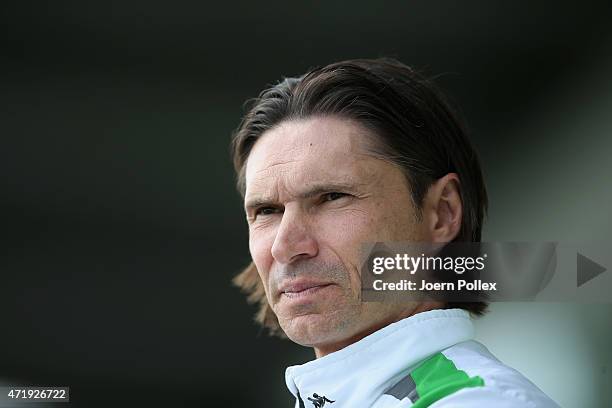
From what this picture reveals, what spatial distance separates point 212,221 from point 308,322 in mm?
1721

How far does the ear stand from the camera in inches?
57.9

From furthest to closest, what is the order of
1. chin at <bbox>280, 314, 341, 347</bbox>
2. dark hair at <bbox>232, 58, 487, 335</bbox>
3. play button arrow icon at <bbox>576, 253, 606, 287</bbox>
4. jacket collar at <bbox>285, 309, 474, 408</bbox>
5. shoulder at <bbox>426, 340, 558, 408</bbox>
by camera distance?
1. play button arrow icon at <bbox>576, 253, 606, 287</bbox>
2. dark hair at <bbox>232, 58, 487, 335</bbox>
3. chin at <bbox>280, 314, 341, 347</bbox>
4. jacket collar at <bbox>285, 309, 474, 408</bbox>
5. shoulder at <bbox>426, 340, 558, 408</bbox>

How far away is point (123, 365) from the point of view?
2.78m

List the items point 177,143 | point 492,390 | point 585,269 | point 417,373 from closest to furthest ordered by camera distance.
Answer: point 492,390 < point 417,373 < point 585,269 < point 177,143

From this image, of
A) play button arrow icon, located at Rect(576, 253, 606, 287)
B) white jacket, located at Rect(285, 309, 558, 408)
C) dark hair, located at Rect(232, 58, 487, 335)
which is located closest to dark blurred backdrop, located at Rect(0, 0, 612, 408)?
play button arrow icon, located at Rect(576, 253, 606, 287)

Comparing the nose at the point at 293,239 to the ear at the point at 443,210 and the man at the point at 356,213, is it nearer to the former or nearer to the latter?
the man at the point at 356,213

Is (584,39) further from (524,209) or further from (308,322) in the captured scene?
(308,322)

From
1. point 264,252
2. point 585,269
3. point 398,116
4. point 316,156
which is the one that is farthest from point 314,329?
point 585,269

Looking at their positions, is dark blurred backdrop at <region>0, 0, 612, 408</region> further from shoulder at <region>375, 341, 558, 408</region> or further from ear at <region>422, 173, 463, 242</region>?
shoulder at <region>375, 341, 558, 408</region>

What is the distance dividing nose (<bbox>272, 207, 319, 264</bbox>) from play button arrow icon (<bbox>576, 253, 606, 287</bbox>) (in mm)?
605

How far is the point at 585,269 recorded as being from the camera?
166 cm

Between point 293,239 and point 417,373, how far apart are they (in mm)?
320

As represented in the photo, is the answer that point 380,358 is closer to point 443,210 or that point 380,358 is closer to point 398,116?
point 443,210

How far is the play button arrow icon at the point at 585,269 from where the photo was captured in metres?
1.62
